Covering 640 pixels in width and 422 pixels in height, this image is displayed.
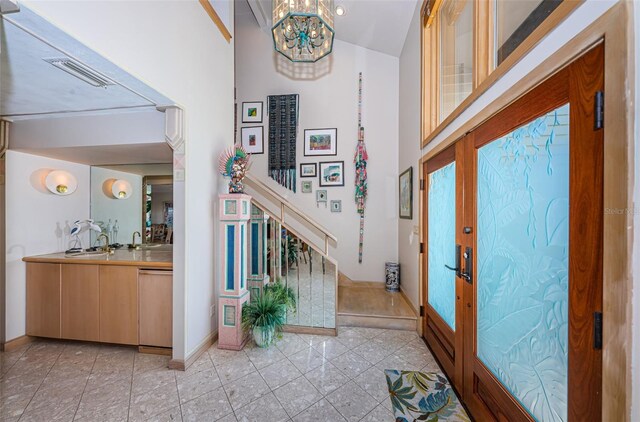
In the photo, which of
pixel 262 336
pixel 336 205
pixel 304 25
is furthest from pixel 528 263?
pixel 336 205

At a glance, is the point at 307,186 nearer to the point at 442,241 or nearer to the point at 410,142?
the point at 410,142

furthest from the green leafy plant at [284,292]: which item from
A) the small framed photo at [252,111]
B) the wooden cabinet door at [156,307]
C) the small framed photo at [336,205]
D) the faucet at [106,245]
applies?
the small framed photo at [252,111]

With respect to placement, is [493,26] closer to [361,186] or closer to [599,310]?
[599,310]

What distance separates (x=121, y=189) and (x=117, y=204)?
0.23 meters

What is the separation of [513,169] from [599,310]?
78 cm

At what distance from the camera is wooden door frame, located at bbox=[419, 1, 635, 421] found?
0.75 meters

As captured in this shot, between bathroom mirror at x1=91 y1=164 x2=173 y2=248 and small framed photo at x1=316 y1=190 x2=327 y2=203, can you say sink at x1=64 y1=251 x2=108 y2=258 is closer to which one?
bathroom mirror at x1=91 y1=164 x2=173 y2=248

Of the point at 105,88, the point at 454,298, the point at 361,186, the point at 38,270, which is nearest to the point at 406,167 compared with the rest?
the point at 361,186

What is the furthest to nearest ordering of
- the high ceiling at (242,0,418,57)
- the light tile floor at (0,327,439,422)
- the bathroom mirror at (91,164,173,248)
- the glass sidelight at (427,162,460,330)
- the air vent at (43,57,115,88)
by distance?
the bathroom mirror at (91,164,173,248)
the high ceiling at (242,0,418,57)
the glass sidelight at (427,162,460,330)
the light tile floor at (0,327,439,422)
the air vent at (43,57,115,88)

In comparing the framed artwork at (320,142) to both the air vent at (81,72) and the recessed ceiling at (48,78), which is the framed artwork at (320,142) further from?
the air vent at (81,72)

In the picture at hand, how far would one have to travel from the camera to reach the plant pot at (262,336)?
2.61 meters

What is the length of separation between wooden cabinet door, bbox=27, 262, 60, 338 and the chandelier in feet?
11.2

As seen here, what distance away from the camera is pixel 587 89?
2.96 feet

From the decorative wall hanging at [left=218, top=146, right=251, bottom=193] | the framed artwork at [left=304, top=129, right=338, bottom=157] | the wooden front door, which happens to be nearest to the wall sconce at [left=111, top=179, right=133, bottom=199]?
the decorative wall hanging at [left=218, top=146, right=251, bottom=193]
